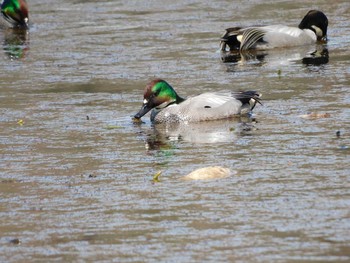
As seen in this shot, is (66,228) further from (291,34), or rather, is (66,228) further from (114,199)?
(291,34)

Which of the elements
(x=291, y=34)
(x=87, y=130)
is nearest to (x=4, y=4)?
(x=291, y=34)

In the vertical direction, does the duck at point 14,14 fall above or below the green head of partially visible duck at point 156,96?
above

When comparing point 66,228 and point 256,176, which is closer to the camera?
point 66,228

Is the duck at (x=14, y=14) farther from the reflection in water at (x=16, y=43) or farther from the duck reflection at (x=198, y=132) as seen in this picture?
the duck reflection at (x=198, y=132)

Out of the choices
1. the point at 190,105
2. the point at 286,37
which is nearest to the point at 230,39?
the point at 286,37

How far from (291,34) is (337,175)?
8743mm

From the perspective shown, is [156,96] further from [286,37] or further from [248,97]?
[286,37]

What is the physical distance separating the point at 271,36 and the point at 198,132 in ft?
20.7

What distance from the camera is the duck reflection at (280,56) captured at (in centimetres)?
1629

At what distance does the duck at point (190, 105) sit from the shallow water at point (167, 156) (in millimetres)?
179

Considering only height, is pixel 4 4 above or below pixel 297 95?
above

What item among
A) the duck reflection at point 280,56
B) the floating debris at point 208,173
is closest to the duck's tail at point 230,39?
the duck reflection at point 280,56

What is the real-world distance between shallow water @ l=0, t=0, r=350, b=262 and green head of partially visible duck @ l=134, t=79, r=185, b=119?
0.65 ft

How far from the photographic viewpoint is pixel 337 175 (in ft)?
30.3
